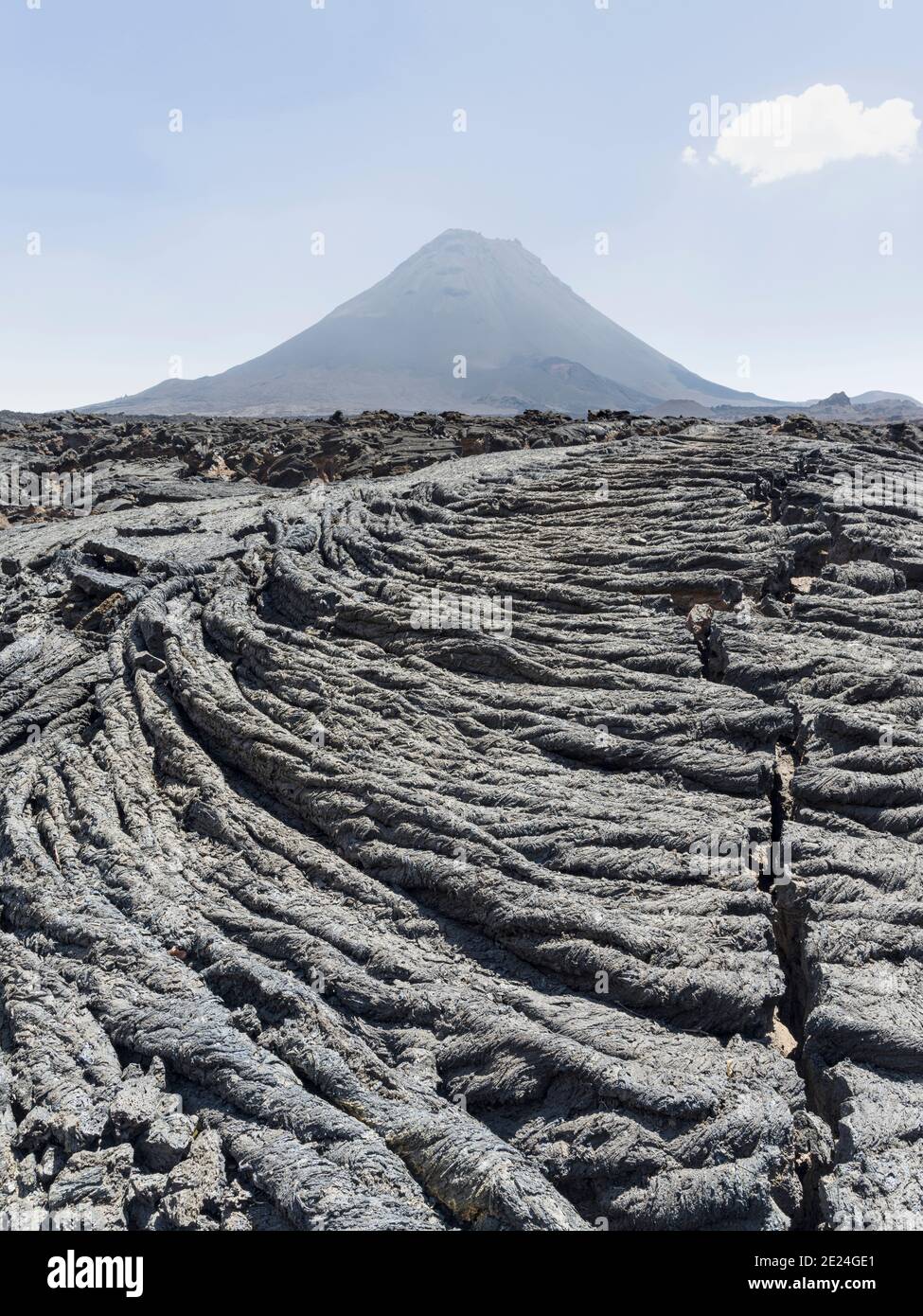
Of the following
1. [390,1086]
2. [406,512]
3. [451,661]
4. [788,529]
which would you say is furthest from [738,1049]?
[406,512]

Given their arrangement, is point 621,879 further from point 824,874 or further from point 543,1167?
point 543,1167

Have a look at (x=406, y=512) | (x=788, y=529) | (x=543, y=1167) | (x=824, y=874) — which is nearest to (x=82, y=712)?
(x=406, y=512)

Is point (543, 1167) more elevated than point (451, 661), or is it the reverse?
point (451, 661)

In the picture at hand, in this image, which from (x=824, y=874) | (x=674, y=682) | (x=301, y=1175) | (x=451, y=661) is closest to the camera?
(x=301, y=1175)

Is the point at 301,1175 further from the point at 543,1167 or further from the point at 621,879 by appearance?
the point at 621,879

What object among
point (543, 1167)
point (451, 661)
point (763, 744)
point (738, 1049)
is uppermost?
Result: point (451, 661)
